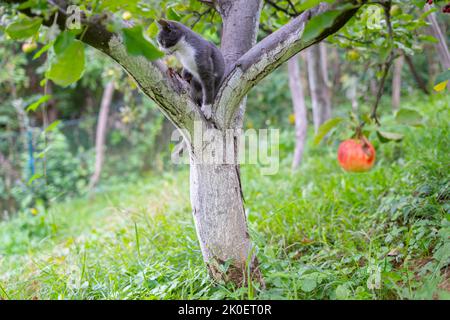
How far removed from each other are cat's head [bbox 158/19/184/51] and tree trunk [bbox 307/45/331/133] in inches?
95.3

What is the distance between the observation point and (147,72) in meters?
1.33

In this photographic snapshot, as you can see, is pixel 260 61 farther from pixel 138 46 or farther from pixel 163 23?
Answer: pixel 138 46

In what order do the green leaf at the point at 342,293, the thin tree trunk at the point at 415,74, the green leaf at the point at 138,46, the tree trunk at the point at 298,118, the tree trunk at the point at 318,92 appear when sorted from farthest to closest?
the thin tree trunk at the point at 415,74
the tree trunk at the point at 318,92
the tree trunk at the point at 298,118
the green leaf at the point at 342,293
the green leaf at the point at 138,46

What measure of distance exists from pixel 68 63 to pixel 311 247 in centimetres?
152

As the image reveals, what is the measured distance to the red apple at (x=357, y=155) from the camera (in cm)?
235

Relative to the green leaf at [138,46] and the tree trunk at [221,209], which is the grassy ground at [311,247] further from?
the green leaf at [138,46]

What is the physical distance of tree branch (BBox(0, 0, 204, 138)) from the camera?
1.11 metres

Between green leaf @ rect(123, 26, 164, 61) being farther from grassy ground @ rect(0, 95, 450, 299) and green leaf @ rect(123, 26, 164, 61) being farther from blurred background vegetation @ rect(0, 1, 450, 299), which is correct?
grassy ground @ rect(0, 95, 450, 299)

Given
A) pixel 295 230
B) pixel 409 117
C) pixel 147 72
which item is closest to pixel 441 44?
pixel 409 117

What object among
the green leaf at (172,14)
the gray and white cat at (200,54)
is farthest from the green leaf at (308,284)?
the green leaf at (172,14)

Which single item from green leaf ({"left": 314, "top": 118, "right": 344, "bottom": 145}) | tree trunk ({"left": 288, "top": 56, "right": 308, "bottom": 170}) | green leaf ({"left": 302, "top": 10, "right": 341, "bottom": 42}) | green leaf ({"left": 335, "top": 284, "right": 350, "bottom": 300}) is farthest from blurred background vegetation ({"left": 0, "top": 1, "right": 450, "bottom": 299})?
green leaf ({"left": 302, "top": 10, "right": 341, "bottom": 42})

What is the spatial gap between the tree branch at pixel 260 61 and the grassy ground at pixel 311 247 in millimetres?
671

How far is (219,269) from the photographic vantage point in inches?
61.0
